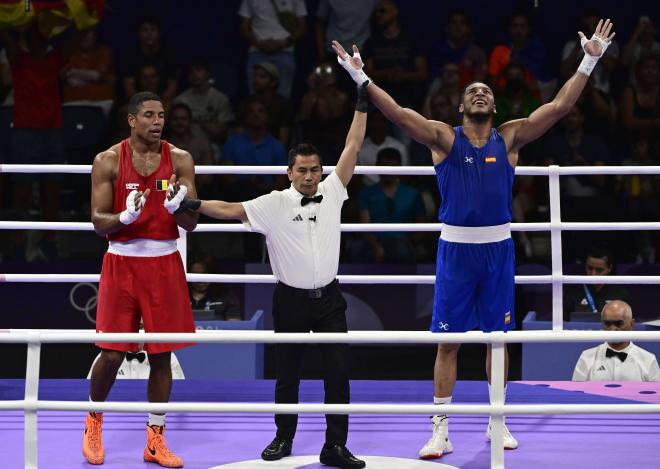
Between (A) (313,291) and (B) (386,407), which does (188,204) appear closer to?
(A) (313,291)

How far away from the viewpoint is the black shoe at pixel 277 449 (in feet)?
17.6

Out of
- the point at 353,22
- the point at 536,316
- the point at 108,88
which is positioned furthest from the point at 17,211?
the point at 536,316

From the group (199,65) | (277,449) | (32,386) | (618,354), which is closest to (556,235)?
(618,354)

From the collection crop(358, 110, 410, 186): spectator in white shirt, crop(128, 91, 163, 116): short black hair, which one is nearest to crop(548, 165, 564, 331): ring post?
crop(128, 91, 163, 116): short black hair

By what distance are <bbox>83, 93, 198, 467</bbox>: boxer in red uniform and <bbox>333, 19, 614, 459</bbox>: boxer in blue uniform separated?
3.01ft

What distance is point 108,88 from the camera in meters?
11.0

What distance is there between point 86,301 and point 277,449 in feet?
13.8

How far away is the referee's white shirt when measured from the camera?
5344mm

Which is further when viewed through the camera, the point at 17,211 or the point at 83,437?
the point at 17,211

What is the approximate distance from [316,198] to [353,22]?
589 centimetres

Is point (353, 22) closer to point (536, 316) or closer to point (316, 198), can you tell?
point (536, 316)

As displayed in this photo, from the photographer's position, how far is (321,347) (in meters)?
5.39

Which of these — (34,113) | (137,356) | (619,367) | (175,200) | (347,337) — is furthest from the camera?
(34,113)

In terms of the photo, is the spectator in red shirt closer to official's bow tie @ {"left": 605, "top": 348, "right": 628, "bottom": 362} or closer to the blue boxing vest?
official's bow tie @ {"left": 605, "top": 348, "right": 628, "bottom": 362}
